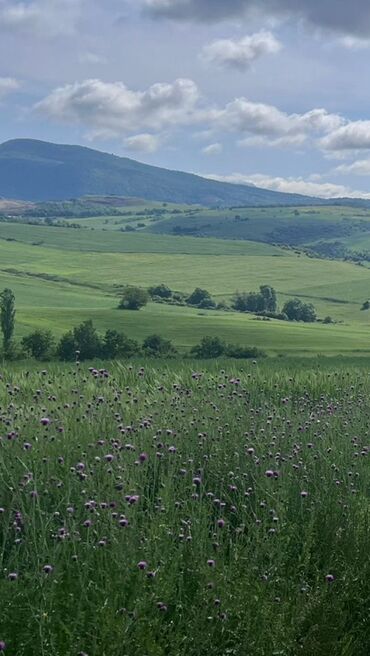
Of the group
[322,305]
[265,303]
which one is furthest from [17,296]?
[322,305]

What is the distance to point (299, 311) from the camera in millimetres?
96438

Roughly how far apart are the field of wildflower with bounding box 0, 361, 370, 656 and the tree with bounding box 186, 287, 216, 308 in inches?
3489

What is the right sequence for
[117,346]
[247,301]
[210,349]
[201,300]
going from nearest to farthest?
[117,346] → [210,349] → [201,300] → [247,301]

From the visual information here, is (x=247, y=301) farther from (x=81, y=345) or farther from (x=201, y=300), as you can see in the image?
(x=81, y=345)

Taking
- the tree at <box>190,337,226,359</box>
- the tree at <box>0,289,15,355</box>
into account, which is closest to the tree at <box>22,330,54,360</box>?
the tree at <box>190,337,226,359</box>

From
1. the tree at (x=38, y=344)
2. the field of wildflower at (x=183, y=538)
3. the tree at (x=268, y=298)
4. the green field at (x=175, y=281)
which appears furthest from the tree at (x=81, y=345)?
the tree at (x=268, y=298)

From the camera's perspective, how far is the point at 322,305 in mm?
105562

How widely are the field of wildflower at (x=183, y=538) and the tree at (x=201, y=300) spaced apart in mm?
88630

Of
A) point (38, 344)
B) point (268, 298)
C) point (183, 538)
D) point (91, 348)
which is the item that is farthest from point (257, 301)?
point (183, 538)

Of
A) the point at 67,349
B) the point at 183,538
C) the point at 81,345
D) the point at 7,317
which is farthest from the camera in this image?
the point at 7,317

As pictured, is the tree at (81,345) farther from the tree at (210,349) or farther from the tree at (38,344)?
the tree at (210,349)

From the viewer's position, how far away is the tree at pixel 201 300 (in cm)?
9725

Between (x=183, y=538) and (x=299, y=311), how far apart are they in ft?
303

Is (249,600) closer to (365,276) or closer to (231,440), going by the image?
(231,440)
